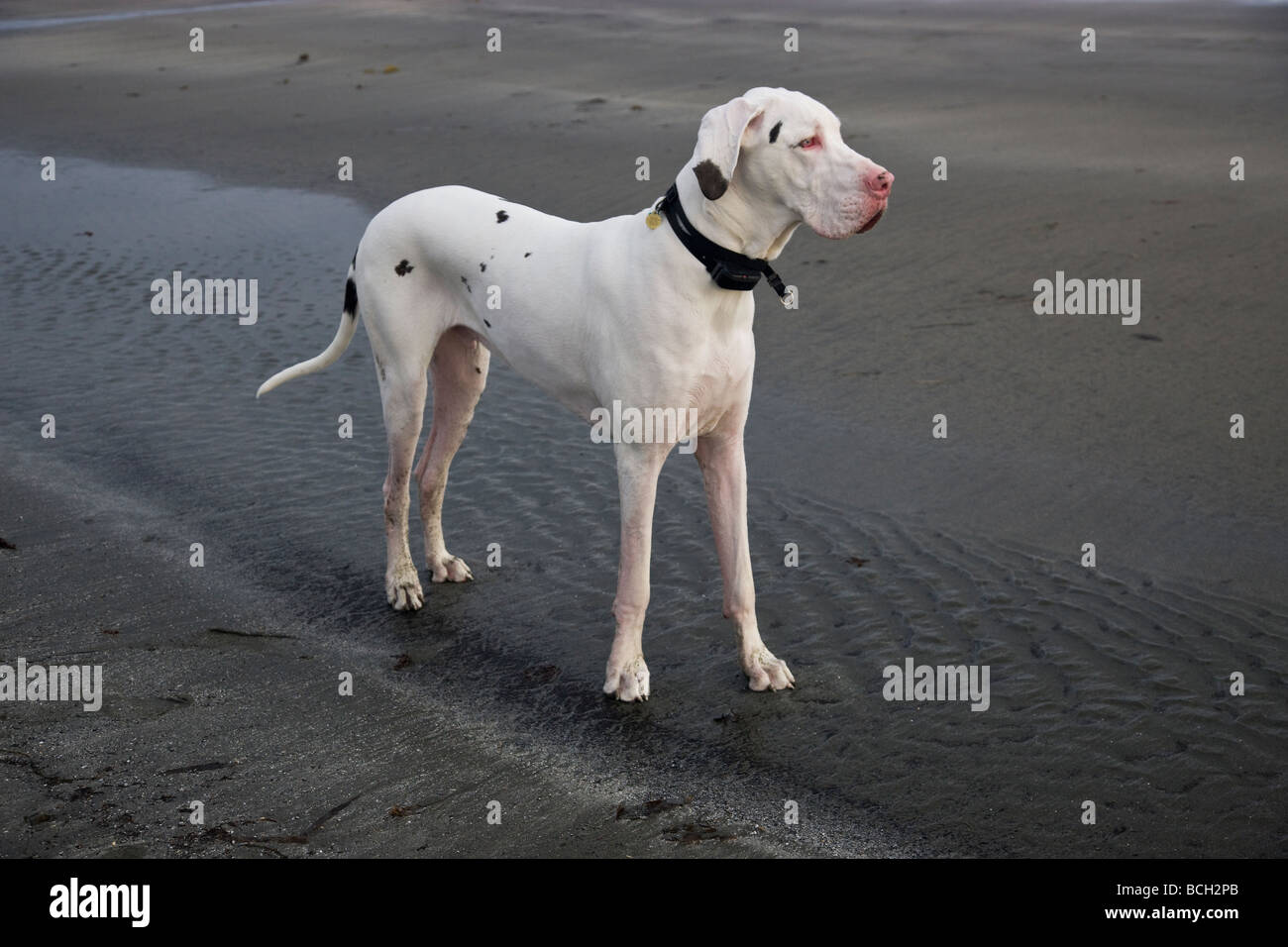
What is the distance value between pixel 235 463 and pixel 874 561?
11.7 feet

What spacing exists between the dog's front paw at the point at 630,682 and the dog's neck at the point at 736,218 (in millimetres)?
1577

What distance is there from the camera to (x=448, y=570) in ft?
20.6

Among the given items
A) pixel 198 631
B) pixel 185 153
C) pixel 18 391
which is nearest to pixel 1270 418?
pixel 198 631

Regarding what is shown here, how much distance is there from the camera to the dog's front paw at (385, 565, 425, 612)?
605cm

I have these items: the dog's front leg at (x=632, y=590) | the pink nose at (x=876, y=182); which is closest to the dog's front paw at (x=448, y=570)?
the dog's front leg at (x=632, y=590)

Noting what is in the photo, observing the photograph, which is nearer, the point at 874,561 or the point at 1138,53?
the point at 874,561

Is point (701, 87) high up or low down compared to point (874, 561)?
up

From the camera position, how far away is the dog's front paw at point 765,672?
5.24m

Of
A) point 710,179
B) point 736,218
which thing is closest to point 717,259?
point 736,218

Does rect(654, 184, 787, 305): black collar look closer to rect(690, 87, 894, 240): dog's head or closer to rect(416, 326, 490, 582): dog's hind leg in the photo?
rect(690, 87, 894, 240): dog's head

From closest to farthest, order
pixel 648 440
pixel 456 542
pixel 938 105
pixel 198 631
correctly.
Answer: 1. pixel 648 440
2. pixel 198 631
3. pixel 456 542
4. pixel 938 105

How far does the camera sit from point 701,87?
1569 cm

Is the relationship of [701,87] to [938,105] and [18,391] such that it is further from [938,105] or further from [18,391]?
[18,391]

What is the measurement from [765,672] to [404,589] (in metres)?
1.71
